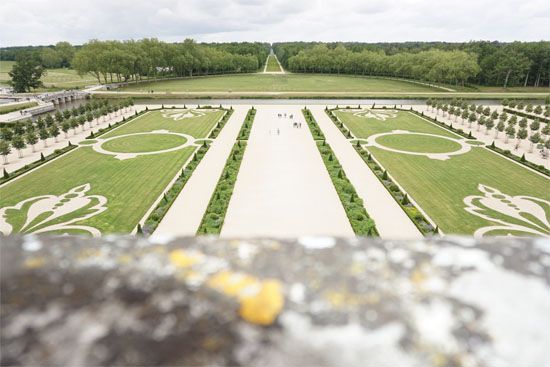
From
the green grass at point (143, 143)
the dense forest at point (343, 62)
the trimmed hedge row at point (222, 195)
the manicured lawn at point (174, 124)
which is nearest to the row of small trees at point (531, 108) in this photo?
the dense forest at point (343, 62)

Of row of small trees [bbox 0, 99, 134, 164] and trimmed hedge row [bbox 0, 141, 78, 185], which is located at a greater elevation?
row of small trees [bbox 0, 99, 134, 164]

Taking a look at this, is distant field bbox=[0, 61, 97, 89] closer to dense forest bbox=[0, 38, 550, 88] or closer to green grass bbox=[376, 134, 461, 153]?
dense forest bbox=[0, 38, 550, 88]

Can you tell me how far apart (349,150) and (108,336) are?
42.9 meters

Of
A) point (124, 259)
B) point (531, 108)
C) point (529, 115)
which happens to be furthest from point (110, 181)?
point (531, 108)

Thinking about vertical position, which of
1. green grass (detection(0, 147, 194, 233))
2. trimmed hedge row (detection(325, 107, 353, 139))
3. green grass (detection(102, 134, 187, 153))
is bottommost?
green grass (detection(0, 147, 194, 233))

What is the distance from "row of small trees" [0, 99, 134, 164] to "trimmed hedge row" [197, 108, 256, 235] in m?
23.6

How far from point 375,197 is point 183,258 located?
28.6 m

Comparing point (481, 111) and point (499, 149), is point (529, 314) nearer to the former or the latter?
point (499, 149)

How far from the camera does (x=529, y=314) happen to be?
260 centimetres

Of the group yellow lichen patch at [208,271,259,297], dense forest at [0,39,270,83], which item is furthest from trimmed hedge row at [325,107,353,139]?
dense forest at [0,39,270,83]

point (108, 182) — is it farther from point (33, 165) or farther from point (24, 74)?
point (24, 74)

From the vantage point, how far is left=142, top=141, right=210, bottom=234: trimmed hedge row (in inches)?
992

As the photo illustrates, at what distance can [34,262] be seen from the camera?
2.86 metres

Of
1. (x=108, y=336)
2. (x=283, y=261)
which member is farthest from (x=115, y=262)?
(x=283, y=261)
